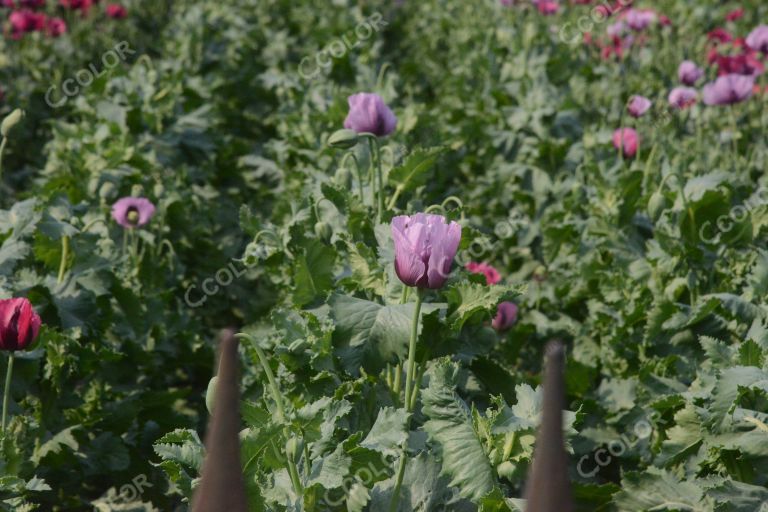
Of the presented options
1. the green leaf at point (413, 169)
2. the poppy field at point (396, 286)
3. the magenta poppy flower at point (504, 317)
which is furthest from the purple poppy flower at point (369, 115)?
the magenta poppy flower at point (504, 317)

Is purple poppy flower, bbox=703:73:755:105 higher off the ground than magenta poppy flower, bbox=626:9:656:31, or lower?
lower

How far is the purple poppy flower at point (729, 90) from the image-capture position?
3.87 m

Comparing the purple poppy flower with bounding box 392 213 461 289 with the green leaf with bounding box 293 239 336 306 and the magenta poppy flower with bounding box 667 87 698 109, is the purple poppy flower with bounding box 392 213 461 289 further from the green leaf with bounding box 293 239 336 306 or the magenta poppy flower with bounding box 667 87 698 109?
the magenta poppy flower with bounding box 667 87 698 109

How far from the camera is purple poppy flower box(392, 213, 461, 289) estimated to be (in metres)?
1.83

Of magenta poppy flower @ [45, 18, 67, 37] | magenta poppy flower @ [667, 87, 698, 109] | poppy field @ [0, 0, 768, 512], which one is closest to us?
poppy field @ [0, 0, 768, 512]

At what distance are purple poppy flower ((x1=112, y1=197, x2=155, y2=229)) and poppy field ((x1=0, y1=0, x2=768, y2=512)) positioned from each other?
1cm

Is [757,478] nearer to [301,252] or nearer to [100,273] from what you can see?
[301,252]

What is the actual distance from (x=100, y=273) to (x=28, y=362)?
1.41 ft

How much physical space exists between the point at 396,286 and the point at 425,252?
0.38 meters

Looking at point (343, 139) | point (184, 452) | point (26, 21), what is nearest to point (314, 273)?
point (343, 139)

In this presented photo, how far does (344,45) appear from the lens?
18.4ft

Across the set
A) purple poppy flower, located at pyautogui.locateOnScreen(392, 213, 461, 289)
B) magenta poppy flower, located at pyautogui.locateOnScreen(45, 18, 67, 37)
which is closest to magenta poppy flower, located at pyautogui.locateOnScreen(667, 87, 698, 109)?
purple poppy flower, located at pyautogui.locateOnScreen(392, 213, 461, 289)

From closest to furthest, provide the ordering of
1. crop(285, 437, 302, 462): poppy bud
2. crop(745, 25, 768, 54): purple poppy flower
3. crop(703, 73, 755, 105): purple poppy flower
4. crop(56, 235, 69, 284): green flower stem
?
crop(285, 437, 302, 462): poppy bud
crop(56, 235, 69, 284): green flower stem
crop(703, 73, 755, 105): purple poppy flower
crop(745, 25, 768, 54): purple poppy flower

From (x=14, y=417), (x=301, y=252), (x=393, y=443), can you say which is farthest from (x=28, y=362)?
(x=393, y=443)
